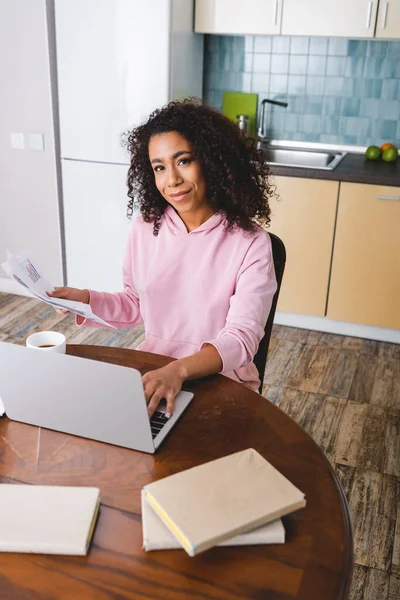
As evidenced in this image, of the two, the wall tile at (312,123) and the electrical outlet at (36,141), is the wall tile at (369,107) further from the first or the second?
the electrical outlet at (36,141)

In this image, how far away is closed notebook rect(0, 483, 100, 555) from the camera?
870mm

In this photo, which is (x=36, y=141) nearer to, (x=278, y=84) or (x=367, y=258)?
(x=278, y=84)

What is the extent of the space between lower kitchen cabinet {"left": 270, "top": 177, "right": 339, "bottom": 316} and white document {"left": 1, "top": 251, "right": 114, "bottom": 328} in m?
1.87

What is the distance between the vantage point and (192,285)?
164 cm

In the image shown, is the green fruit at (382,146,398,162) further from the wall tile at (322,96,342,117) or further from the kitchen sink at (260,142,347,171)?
the wall tile at (322,96,342,117)

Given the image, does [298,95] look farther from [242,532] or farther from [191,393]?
[242,532]

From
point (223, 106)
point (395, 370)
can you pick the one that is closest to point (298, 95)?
point (223, 106)

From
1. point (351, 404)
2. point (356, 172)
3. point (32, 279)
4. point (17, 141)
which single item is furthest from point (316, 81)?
point (32, 279)

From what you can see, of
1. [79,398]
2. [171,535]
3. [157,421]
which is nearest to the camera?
[171,535]

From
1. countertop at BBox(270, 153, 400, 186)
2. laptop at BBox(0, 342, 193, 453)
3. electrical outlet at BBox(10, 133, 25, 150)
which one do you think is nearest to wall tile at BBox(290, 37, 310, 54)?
countertop at BBox(270, 153, 400, 186)

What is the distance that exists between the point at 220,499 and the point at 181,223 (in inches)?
36.1

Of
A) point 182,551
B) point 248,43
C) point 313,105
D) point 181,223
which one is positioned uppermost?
point 248,43

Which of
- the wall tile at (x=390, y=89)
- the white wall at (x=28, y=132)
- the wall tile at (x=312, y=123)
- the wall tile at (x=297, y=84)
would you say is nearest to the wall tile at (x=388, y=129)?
the wall tile at (x=390, y=89)

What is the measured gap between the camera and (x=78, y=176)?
3.43 m
